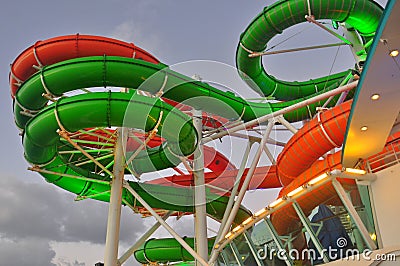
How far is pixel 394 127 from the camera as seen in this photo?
7.61m

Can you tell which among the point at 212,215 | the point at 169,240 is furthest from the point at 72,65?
the point at 169,240

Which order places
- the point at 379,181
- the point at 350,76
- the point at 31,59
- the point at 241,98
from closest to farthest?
the point at 379,181
the point at 31,59
the point at 350,76
the point at 241,98

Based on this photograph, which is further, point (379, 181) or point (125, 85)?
point (125, 85)

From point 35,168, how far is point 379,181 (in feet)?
30.8

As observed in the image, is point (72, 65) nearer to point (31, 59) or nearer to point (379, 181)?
point (31, 59)

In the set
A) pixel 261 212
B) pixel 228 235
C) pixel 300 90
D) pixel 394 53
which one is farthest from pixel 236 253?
pixel 300 90

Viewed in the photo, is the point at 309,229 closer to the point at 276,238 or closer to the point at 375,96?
the point at 276,238

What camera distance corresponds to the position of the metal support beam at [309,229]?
23.8ft

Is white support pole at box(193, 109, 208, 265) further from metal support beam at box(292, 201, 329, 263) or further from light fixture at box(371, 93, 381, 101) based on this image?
light fixture at box(371, 93, 381, 101)

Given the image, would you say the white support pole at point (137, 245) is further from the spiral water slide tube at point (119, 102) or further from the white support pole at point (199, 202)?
the white support pole at point (199, 202)

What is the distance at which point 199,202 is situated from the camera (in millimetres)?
13570

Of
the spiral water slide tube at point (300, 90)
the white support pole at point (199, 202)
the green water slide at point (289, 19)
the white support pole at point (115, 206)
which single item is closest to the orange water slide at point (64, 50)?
the white support pole at point (115, 206)

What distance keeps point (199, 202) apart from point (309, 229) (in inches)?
250

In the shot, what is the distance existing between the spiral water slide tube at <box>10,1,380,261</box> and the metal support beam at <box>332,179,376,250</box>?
468cm
